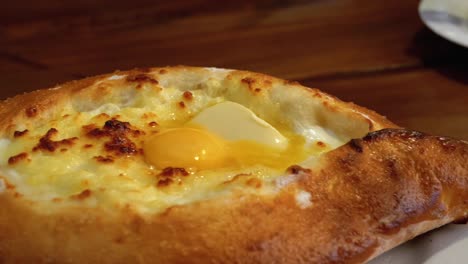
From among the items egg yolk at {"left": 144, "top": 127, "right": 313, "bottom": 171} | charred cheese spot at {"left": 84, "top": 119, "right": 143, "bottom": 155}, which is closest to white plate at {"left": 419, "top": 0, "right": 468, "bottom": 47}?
egg yolk at {"left": 144, "top": 127, "right": 313, "bottom": 171}

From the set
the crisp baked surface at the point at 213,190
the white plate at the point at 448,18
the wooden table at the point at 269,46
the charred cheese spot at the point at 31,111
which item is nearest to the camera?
the crisp baked surface at the point at 213,190

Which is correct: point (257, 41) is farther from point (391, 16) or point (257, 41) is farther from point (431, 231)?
point (431, 231)

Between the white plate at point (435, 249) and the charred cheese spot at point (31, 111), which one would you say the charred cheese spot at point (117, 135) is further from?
the white plate at point (435, 249)

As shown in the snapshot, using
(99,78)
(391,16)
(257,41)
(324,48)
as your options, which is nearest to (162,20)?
(257,41)

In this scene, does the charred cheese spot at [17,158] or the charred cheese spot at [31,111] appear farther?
the charred cheese spot at [31,111]

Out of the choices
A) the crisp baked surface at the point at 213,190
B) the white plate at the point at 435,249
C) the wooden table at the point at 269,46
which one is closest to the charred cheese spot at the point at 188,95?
the crisp baked surface at the point at 213,190

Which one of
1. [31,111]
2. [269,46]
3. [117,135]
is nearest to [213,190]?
[117,135]

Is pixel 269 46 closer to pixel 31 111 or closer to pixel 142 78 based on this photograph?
pixel 142 78

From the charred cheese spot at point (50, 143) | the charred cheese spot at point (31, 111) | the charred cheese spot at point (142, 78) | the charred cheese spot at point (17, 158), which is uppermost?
the charred cheese spot at point (142, 78)
